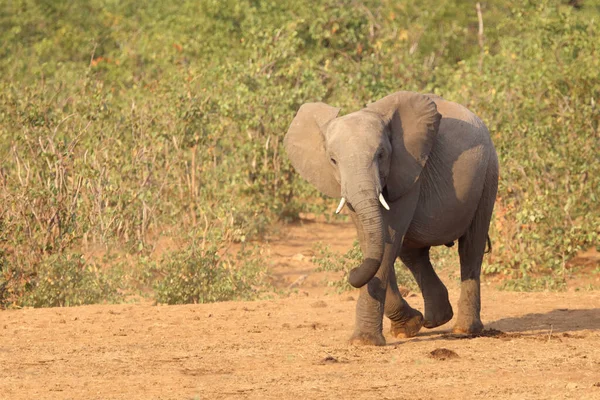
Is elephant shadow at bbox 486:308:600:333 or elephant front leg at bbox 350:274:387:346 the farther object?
elephant shadow at bbox 486:308:600:333

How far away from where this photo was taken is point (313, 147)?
789 cm

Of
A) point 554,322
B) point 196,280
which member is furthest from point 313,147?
point 196,280

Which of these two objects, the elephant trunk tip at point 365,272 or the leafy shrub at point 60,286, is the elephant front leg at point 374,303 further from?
the leafy shrub at point 60,286

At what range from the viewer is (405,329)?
8.15 metres

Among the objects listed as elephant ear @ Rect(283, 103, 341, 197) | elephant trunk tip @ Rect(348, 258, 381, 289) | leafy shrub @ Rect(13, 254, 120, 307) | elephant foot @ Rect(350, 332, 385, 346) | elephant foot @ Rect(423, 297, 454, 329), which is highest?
elephant ear @ Rect(283, 103, 341, 197)

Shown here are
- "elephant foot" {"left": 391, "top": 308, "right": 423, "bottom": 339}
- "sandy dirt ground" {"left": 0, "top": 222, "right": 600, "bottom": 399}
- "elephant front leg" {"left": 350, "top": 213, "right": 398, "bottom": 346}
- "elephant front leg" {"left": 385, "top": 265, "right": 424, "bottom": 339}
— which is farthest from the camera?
"elephant foot" {"left": 391, "top": 308, "right": 423, "bottom": 339}

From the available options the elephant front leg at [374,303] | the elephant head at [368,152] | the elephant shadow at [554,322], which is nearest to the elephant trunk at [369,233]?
the elephant head at [368,152]

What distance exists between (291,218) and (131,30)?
1093 centimetres

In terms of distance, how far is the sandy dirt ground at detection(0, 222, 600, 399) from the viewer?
627cm

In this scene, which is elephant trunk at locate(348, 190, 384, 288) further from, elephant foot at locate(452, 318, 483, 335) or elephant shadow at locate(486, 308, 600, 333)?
elephant shadow at locate(486, 308, 600, 333)

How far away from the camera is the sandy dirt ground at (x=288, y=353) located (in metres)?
6.27

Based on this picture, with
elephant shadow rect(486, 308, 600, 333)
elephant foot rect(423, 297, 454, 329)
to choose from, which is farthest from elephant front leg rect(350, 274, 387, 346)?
elephant shadow rect(486, 308, 600, 333)

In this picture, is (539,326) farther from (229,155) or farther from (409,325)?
(229,155)

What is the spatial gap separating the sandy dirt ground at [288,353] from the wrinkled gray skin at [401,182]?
247mm
